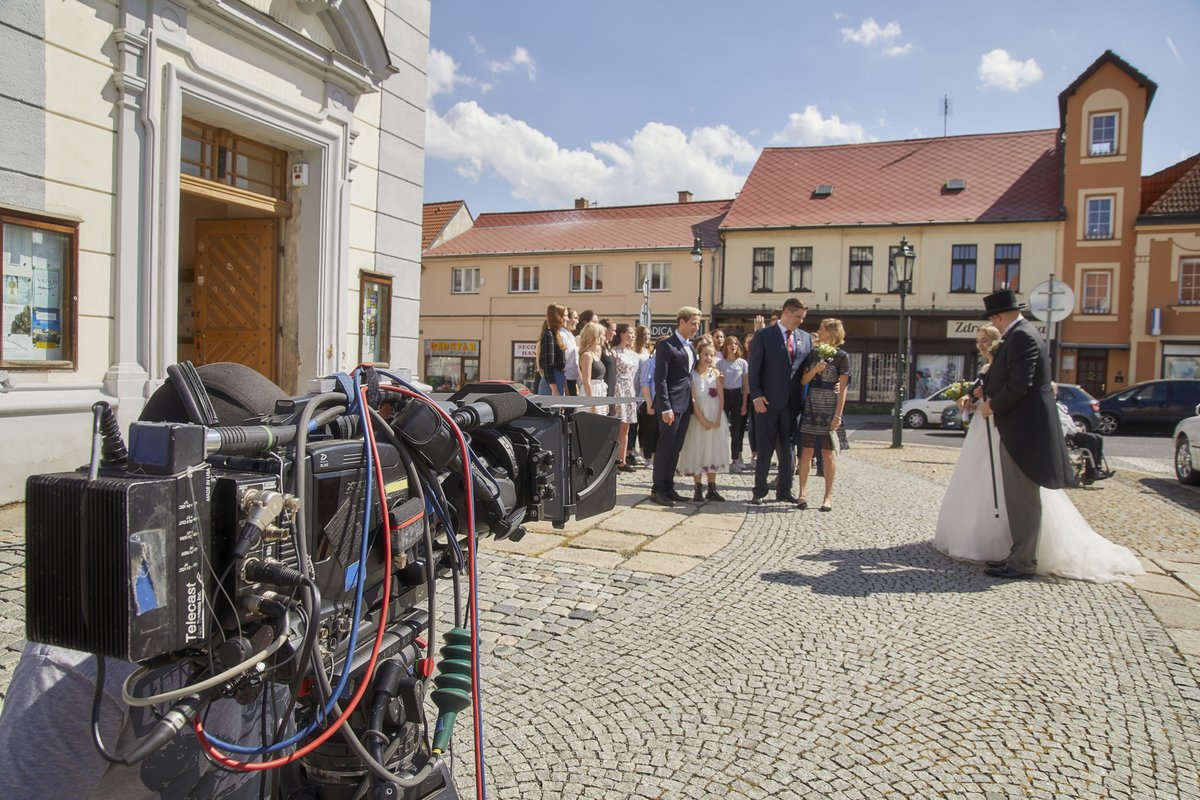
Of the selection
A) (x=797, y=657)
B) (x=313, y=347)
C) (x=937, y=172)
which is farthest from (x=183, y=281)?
(x=937, y=172)

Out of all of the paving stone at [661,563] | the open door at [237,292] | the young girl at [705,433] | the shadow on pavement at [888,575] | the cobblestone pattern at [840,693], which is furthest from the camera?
the open door at [237,292]

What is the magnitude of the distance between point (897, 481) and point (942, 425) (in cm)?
1388

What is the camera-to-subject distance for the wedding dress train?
17.6 feet

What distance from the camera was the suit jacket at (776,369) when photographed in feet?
25.4

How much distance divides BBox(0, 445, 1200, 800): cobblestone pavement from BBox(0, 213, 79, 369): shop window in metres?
1.36

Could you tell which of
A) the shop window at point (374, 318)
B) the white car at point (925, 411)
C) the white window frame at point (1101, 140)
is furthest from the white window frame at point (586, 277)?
the shop window at point (374, 318)

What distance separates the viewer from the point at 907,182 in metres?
33.4

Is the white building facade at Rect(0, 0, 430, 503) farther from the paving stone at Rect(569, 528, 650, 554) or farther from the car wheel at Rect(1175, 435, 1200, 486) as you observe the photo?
the car wheel at Rect(1175, 435, 1200, 486)

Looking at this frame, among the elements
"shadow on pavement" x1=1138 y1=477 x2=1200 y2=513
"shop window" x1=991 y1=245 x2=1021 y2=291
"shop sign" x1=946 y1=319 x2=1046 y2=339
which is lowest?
"shadow on pavement" x1=1138 y1=477 x2=1200 y2=513

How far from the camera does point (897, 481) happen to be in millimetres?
9992

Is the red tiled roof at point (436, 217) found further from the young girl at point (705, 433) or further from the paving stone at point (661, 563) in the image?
the paving stone at point (661, 563)

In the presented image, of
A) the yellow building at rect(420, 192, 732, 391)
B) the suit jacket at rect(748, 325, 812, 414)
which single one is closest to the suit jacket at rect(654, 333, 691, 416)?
the suit jacket at rect(748, 325, 812, 414)

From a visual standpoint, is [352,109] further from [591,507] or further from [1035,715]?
[1035,715]

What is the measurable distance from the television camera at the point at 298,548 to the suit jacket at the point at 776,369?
5.80 metres
